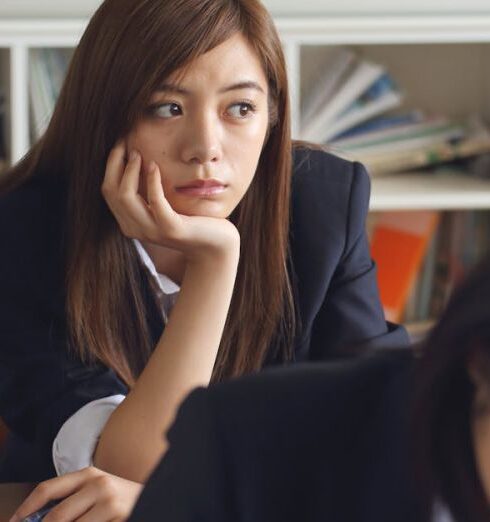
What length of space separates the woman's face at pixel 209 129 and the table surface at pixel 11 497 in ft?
1.45

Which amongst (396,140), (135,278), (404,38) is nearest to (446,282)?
(396,140)

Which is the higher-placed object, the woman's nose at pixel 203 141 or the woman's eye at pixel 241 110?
the woman's eye at pixel 241 110

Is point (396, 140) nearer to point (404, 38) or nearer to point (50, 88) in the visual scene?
point (404, 38)

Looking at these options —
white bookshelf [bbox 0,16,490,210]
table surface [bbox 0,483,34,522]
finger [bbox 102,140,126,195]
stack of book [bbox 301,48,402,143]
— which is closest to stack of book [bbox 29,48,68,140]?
white bookshelf [bbox 0,16,490,210]

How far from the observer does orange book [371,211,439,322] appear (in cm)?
281

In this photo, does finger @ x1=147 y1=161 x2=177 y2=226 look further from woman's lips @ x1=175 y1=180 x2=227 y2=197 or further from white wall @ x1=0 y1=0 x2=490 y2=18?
white wall @ x1=0 y1=0 x2=490 y2=18

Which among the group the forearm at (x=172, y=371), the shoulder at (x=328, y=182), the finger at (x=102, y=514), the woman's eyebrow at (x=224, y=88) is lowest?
the finger at (x=102, y=514)

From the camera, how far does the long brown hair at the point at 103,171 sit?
1389mm

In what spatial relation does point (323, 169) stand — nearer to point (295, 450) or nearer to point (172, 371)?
point (172, 371)

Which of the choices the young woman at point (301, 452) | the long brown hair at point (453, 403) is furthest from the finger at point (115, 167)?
the long brown hair at point (453, 403)

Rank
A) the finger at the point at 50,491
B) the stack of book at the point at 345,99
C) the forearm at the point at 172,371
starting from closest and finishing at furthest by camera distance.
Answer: the finger at the point at 50,491, the forearm at the point at 172,371, the stack of book at the point at 345,99

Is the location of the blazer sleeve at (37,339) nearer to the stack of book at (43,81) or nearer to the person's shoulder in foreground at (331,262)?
the person's shoulder in foreground at (331,262)

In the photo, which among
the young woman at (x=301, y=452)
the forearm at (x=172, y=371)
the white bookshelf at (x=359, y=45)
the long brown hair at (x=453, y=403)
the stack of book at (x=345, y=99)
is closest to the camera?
the long brown hair at (x=453, y=403)

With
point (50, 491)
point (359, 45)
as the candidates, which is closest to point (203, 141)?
point (50, 491)
